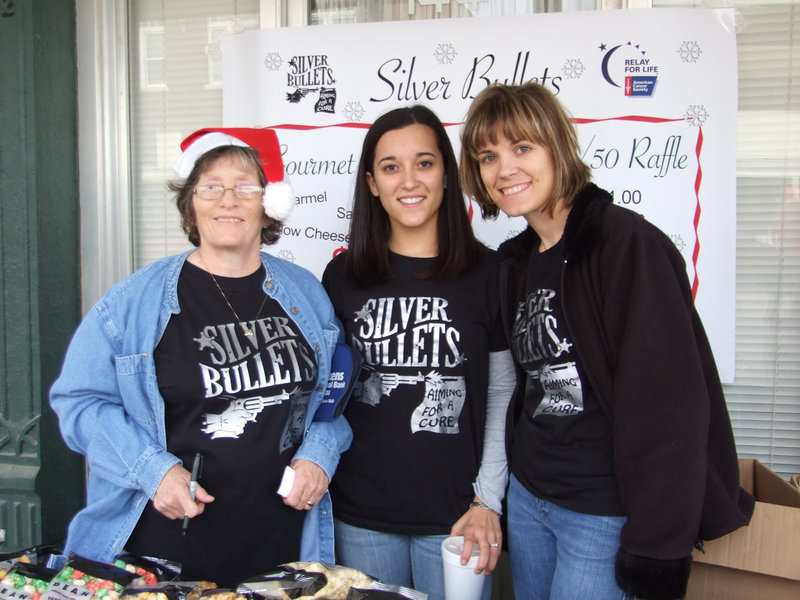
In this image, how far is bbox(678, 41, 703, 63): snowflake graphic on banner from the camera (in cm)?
258

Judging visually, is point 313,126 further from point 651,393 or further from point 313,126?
point 651,393

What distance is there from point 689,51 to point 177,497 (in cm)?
259

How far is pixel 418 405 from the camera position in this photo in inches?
69.1

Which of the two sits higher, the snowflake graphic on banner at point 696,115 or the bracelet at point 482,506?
the snowflake graphic on banner at point 696,115

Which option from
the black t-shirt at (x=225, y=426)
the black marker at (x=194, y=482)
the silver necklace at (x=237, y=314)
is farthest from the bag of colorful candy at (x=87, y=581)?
the silver necklace at (x=237, y=314)

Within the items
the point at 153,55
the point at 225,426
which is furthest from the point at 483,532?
the point at 153,55

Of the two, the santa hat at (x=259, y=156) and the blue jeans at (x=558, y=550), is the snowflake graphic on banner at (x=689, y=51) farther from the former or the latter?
the blue jeans at (x=558, y=550)

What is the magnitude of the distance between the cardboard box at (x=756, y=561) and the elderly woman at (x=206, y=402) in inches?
41.4

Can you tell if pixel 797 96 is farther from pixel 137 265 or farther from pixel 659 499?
pixel 137 265

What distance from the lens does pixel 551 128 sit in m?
1.56

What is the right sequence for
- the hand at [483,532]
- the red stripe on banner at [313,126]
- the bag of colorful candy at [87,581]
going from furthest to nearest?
the red stripe on banner at [313,126] < the hand at [483,532] < the bag of colorful candy at [87,581]

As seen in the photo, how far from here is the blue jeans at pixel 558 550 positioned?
140cm

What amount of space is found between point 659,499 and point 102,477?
1.34m

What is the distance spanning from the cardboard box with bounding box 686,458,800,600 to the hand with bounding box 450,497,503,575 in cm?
52
